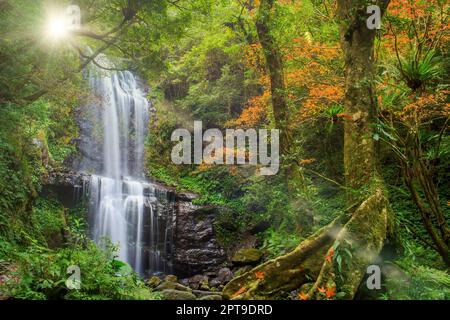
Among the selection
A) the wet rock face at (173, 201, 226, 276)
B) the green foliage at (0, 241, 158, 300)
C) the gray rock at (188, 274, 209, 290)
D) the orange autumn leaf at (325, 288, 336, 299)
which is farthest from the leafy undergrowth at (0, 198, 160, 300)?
the wet rock face at (173, 201, 226, 276)

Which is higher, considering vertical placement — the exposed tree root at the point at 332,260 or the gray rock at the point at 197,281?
the exposed tree root at the point at 332,260

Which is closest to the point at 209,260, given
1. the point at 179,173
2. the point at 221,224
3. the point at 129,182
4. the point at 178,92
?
the point at 221,224

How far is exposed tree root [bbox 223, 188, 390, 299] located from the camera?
12.2ft

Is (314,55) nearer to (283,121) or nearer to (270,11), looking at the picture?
(270,11)

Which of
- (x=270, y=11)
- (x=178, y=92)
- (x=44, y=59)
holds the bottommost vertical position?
(x=44, y=59)

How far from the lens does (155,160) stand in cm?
1959

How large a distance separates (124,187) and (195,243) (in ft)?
13.4

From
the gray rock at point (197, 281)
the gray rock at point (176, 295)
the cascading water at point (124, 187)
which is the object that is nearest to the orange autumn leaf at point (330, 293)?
the gray rock at point (176, 295)

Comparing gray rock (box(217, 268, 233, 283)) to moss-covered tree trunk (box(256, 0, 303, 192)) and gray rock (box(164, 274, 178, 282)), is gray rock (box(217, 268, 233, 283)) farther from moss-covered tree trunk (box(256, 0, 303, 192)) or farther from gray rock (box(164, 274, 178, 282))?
moss-covered tree trunk (box(256, 0, 303, 192))

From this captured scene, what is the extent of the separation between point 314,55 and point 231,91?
23.6 ft

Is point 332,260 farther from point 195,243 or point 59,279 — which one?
point 195,243

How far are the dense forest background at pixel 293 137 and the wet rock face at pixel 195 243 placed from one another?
20.8 inches

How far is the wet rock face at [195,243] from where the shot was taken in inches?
528

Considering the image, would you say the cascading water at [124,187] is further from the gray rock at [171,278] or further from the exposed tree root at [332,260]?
the exposed tree root at [332,260]
